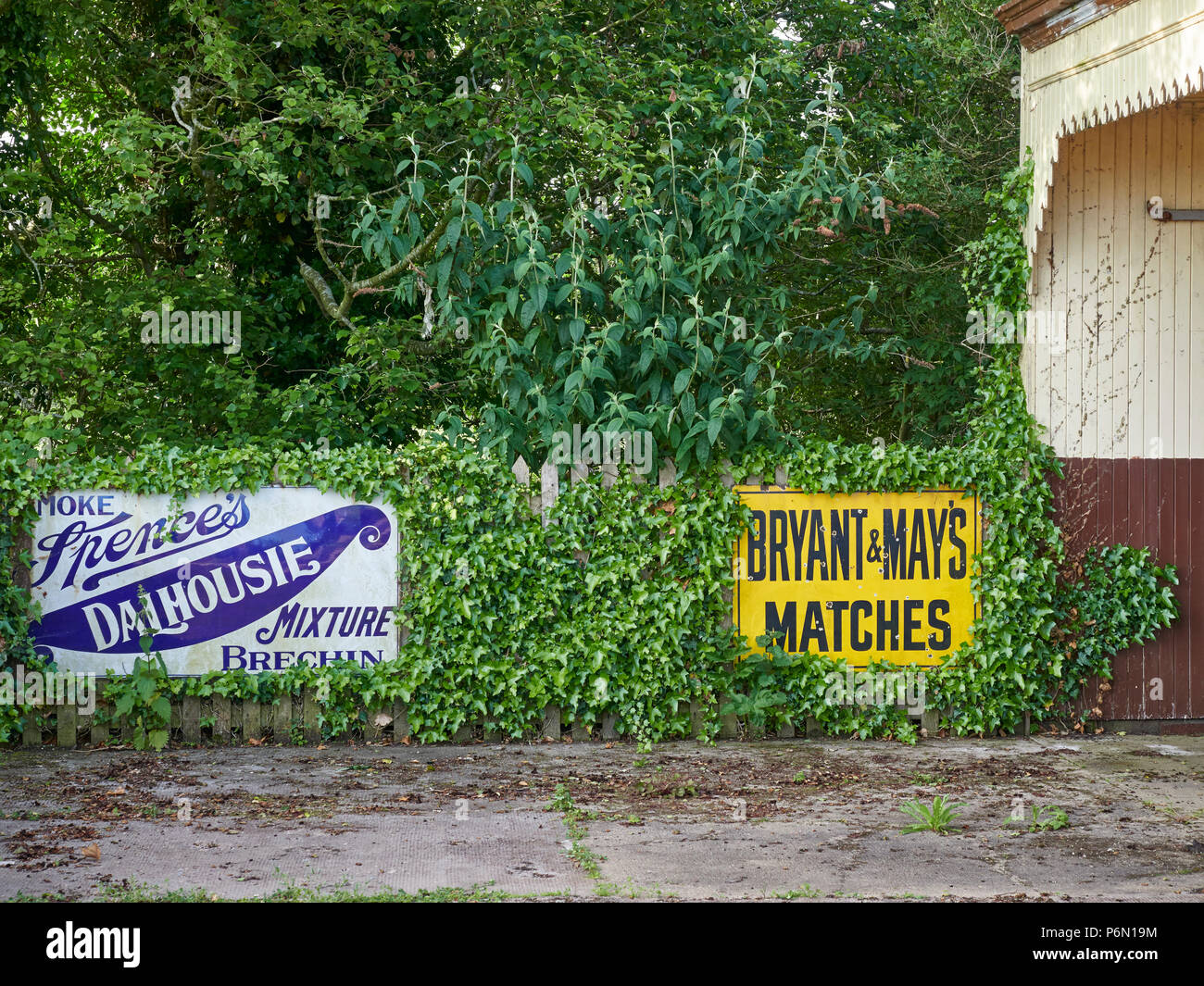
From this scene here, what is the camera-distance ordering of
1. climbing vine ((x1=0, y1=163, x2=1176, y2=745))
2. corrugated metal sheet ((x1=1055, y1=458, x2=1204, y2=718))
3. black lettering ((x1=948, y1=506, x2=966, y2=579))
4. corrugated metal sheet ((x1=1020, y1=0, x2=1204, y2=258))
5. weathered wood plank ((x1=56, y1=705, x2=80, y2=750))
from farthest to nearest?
corrugated metal sheet ((x1=1055, y1=458, x2=1204, y2=718)) < black lettering ((x1=948, y1=506, x2=966, y2=579)) < climbing vine ((x1=0, y1=163, x2=1176, y2=745)) < weathered wood plank ((x1=56, y1=705, x2=80, y2=750)) < corrugated metal sheet ((x1=1020, y1=0, x2=1204, y2=258))

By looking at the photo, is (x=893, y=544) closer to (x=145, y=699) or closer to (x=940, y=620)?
(x=940, y=620)

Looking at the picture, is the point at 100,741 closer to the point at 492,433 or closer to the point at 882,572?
the point at 492,433

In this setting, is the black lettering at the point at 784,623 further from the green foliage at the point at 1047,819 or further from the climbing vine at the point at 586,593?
the green foliage at the point at 1047,819

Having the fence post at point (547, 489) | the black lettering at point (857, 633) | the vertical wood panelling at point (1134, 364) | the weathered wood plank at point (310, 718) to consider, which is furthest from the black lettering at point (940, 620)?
the weathered wood plank at point (310, 718)

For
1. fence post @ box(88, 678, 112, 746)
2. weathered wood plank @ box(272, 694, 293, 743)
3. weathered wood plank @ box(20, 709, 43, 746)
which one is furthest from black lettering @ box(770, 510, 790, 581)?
weathered wood plank @ box(20, 709, 43, 746)

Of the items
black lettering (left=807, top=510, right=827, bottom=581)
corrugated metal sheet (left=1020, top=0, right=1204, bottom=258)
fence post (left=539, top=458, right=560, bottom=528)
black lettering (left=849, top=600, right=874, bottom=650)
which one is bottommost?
black lettering (left=849, top=600, right=874, bottom=650)

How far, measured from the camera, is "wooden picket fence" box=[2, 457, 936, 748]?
8.45 metres

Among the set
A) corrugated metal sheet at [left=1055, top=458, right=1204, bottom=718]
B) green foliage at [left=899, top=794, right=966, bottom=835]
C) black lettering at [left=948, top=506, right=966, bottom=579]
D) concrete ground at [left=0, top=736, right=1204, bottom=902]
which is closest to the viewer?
concrete ground at [left=0, top=736, right=1204, bottom=902]

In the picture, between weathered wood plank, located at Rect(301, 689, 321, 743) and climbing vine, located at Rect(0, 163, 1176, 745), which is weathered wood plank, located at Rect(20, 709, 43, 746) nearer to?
climbing vine, located at Rect(0, 163, 1176, 745)

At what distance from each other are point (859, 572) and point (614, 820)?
3.19m

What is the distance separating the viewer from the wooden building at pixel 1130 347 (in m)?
9.11

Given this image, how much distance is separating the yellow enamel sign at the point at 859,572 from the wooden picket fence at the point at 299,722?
→ 27 cm

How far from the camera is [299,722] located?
861 centimetres

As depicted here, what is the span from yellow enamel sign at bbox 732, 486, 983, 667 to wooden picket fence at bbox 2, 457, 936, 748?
27cm
